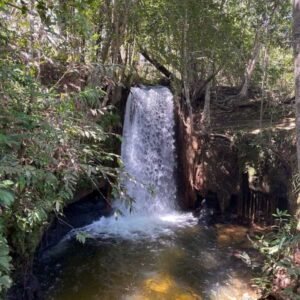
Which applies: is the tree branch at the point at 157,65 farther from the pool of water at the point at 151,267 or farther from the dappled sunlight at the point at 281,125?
the pool of water at the point at 151,267

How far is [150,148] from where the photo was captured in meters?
10.1

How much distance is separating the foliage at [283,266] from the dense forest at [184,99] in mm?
19

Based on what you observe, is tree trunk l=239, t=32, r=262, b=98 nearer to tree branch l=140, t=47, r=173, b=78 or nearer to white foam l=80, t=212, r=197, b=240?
tree branch l=140, t=47, r=173, b=78

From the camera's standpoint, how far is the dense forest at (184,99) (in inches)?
144

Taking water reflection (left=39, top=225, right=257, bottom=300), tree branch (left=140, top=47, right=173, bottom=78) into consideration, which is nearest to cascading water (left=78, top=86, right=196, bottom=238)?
tree branch (left=140, top=47, right=173, bottom=78)

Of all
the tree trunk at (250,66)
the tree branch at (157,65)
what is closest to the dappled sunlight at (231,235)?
the tree branch at (157,65)

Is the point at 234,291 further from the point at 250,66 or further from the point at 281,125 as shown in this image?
the point at 250,66

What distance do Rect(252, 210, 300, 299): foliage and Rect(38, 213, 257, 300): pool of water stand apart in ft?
1.43

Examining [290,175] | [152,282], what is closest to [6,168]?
[152,282]

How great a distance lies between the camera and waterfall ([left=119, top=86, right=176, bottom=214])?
975cm

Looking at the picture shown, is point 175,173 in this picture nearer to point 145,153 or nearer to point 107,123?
point 145,153

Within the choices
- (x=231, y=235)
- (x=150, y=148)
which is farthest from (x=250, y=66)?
(x=231, y=235)

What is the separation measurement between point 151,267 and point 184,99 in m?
6.22

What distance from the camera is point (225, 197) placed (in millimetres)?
9258
